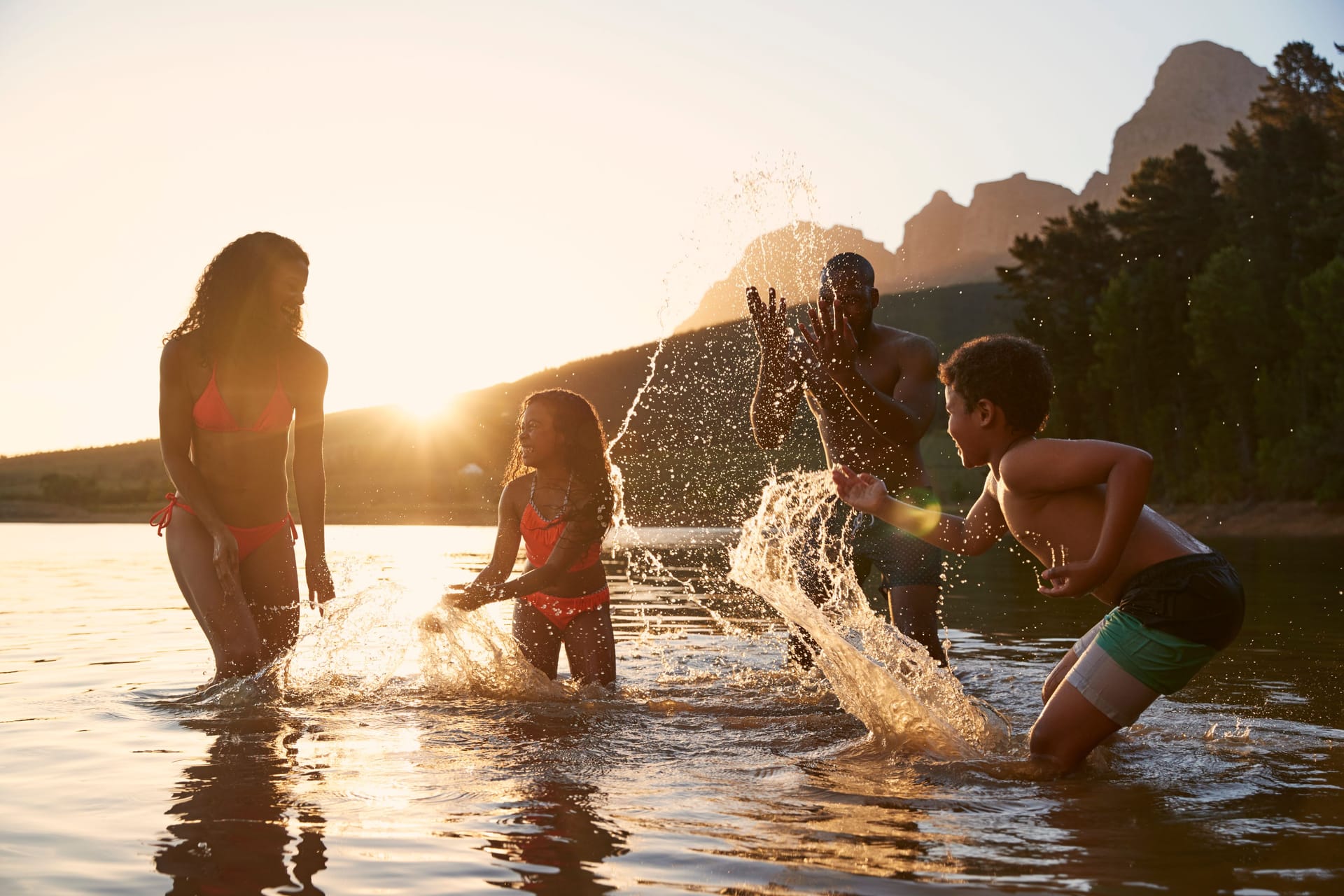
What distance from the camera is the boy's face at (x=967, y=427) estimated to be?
17.2 feet

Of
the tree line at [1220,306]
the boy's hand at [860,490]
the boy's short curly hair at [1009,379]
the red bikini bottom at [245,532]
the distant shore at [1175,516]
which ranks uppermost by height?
the tree line at [1220,306]

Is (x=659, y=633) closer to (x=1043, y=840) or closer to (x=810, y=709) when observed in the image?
(x=810, y=709)

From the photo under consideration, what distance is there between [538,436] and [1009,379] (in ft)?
Result: 11.0

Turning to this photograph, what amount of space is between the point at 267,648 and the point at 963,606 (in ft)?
35.4

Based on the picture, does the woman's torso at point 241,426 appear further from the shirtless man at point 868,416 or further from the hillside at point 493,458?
the hillside at point 493,458

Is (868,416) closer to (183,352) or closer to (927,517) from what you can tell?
(927,517)

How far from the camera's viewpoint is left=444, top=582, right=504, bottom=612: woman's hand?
725cm

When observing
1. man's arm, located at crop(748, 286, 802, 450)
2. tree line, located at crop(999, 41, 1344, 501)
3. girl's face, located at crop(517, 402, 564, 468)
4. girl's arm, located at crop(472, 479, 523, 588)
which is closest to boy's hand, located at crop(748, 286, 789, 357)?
man's arm, located at crop(748, 286, 802, 450)

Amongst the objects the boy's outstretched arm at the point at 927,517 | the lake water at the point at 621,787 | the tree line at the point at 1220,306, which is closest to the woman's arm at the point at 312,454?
the lake water at the point at 621,787

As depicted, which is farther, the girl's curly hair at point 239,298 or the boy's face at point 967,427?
the girl's curly hair at point 239,298

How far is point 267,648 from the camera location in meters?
6.25

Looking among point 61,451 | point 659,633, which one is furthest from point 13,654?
point 61,451

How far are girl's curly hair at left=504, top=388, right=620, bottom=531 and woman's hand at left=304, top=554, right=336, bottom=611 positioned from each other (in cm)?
181

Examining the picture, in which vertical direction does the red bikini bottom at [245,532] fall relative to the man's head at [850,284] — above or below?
below
